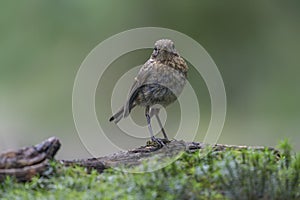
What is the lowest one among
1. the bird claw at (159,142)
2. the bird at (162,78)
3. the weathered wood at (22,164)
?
the weathered wood at (22,164)

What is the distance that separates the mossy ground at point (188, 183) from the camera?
3303mm

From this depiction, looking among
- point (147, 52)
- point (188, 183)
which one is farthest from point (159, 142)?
point (147, 52)

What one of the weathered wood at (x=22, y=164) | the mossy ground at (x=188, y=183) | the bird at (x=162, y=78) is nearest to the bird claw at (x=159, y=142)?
the bird at (x=162, y=78)

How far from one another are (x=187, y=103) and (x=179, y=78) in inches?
63.2

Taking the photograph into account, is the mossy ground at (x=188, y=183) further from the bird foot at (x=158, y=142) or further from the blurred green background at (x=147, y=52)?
the blurred green background at (x=147, y=52)

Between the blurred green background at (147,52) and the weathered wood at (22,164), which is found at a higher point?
the blurred green background at (147,52)

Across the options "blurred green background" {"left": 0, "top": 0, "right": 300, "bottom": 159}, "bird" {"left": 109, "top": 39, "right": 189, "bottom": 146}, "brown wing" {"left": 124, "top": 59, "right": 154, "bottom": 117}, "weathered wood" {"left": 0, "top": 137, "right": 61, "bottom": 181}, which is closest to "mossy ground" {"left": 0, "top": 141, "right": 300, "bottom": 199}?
"weathered wood" {"left": 0, "top": 137, "right": 61, "bottom": 181}

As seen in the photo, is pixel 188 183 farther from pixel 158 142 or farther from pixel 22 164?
pixel 158 142

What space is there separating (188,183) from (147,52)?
8.10 metres

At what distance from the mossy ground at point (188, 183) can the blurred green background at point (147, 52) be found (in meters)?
7.42

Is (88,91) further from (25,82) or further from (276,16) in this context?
(276,16)

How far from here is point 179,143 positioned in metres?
4.97

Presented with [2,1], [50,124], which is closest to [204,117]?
[50,124]

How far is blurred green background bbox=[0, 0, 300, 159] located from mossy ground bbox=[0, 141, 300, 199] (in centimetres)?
742
